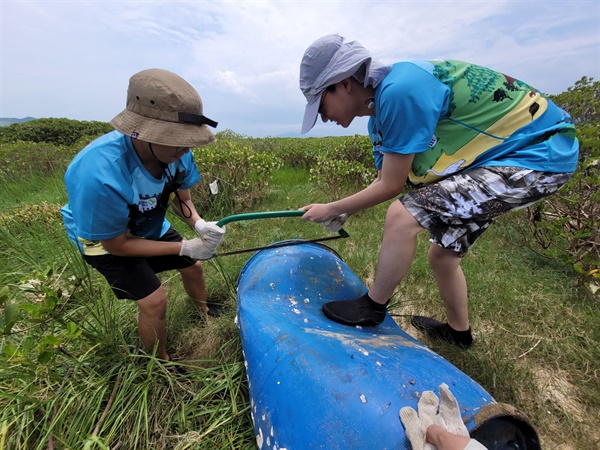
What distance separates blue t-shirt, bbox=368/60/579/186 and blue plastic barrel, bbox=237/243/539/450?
2.72 feet

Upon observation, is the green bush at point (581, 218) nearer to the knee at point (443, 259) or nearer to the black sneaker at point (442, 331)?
the black sneaker at point (442, 331)

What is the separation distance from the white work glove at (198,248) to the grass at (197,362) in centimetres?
54

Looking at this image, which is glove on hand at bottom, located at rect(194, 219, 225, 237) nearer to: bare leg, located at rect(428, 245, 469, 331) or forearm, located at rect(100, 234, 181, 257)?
forearm, located at rect(100, 234, 181, 257)

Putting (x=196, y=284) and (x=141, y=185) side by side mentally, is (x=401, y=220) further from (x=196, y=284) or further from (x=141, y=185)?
(x=196, y=284)

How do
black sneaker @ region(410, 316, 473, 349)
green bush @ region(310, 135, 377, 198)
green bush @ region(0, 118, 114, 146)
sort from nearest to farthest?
black sneaker @ region(410, 316, 473, 349), green bush @ region(310, 135, 377, 198), green bush @ region(0, 118, 114, 146)

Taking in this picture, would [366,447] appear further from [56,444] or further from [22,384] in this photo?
[22,384]

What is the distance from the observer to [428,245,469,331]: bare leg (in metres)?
1.71

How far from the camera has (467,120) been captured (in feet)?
4.76

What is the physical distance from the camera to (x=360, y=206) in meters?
1.66

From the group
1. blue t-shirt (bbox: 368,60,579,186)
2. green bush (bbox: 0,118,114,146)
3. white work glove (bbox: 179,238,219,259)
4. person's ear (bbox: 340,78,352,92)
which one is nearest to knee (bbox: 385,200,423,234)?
blue t-shirt (bbox: 368,60,579,186)

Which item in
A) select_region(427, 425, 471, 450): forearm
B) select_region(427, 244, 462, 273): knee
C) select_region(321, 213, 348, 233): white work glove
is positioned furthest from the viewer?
select_region(321, 213, 348, 233): white work glove

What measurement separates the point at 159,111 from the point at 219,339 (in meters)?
1.32

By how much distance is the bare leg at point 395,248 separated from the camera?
1490mm

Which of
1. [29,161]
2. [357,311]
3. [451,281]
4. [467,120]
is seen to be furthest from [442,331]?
[29,161]
